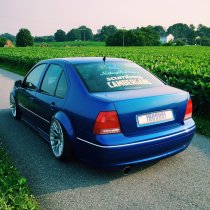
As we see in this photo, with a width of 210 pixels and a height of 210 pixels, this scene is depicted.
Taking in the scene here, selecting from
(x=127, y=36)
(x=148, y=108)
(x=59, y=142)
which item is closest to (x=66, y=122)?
(x=59, y=142)

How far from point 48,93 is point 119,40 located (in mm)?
109470

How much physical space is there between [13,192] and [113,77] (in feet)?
6.67

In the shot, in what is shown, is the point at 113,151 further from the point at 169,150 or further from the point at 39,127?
the point at 39,127

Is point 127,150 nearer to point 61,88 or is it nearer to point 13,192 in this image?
point 13,192

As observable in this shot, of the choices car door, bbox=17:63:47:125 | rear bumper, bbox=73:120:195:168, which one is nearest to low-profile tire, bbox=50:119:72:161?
rear bumper, bbox=73:120:195:168

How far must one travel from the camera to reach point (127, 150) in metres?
3.66

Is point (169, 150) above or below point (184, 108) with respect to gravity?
below

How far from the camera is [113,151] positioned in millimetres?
3613

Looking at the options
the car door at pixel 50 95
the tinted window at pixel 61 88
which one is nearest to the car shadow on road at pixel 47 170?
the car door at pixel 50 95

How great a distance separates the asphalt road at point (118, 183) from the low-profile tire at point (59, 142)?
145mm

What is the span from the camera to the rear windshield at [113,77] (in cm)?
425

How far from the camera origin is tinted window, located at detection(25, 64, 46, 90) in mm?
5576

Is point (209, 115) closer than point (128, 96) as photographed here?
No

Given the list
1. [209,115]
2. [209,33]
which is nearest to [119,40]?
[209,33]
